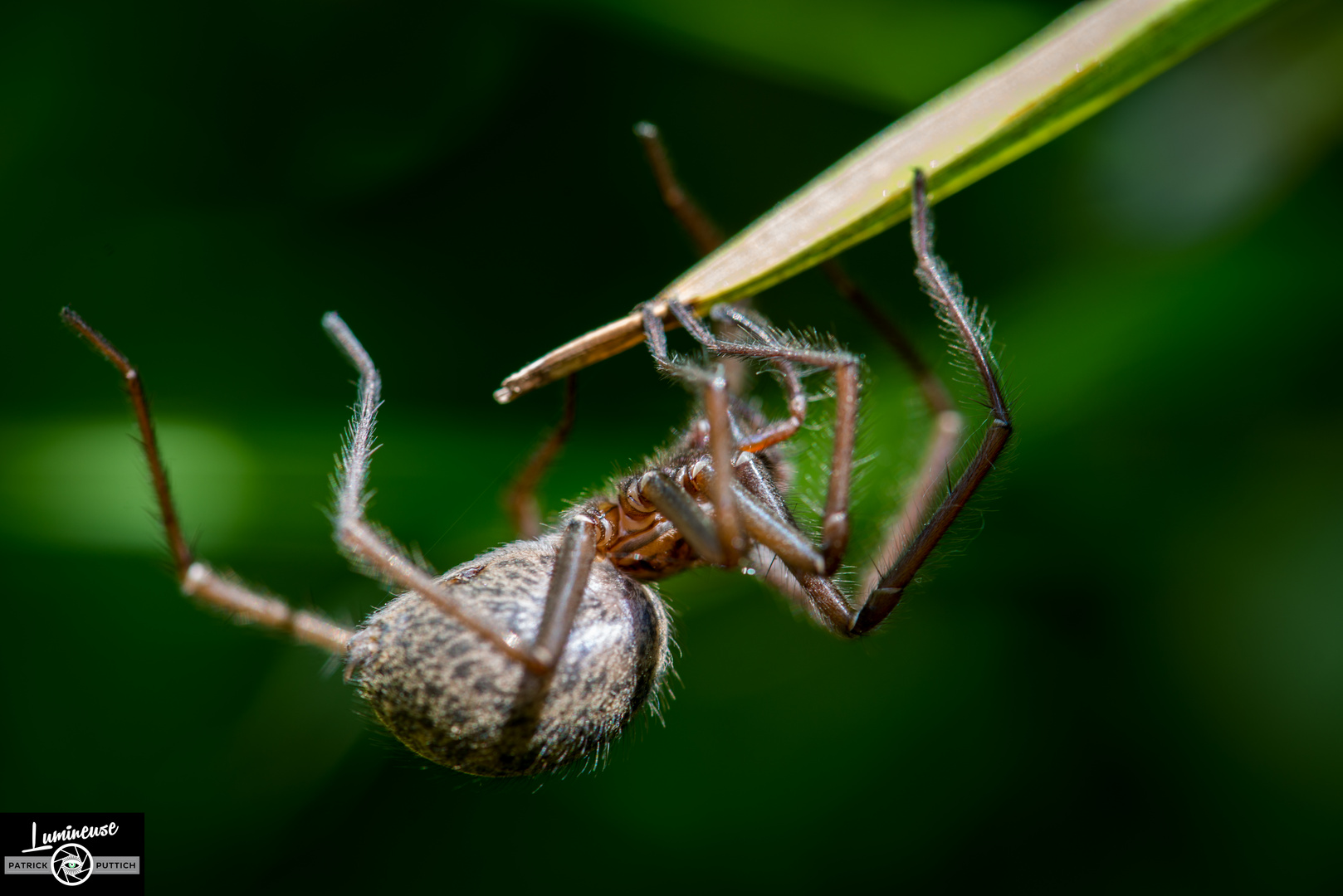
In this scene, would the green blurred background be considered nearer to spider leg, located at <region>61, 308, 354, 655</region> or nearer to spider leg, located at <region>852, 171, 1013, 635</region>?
spider leg, located at <region>61, 308, 354, 655</region>

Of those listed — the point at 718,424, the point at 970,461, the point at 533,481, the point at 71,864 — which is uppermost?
the point at 533,481

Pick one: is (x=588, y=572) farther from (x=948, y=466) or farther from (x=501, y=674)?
(x=948, y=466)

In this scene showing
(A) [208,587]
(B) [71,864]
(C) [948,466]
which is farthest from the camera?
(B) [71,864]

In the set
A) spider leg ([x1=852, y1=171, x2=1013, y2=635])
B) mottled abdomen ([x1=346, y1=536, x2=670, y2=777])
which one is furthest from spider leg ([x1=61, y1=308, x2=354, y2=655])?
spider leg ([x1=852, y1=171, x2=1013, y2=635])

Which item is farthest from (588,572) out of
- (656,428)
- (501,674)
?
(656,428)

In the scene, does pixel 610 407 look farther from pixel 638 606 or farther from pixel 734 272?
pixel 734 272

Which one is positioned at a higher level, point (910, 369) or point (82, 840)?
point (910, 369)

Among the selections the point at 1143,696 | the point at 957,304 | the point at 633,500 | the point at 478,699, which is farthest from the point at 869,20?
the point at 1143,696
